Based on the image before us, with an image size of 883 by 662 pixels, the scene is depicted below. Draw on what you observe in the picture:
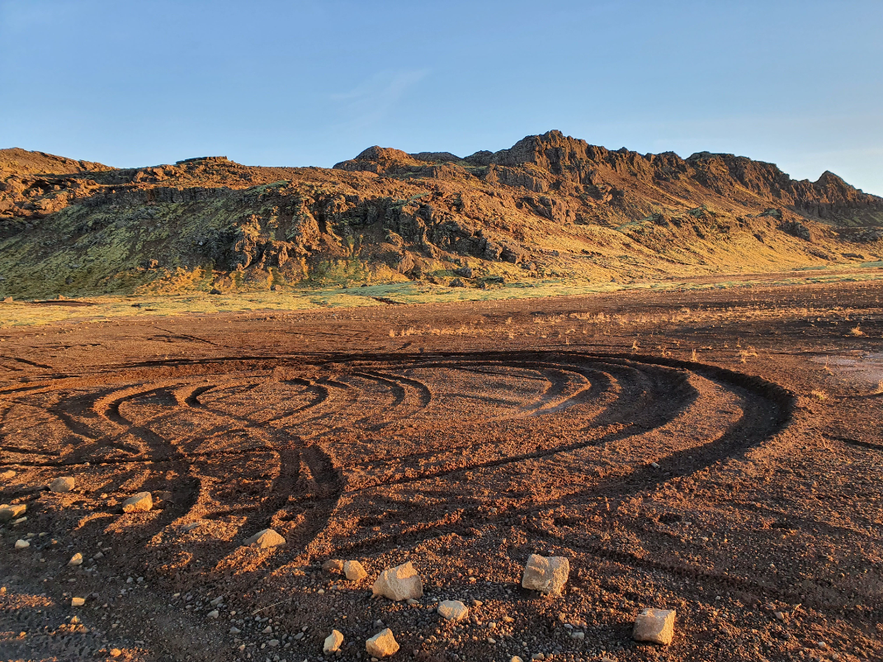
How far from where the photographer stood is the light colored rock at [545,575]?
11.6 feet

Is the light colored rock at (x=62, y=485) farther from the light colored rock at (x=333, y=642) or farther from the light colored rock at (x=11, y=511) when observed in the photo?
the light colored rock at (x=333, y=642)

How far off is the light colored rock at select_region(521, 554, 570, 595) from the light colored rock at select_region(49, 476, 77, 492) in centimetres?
540

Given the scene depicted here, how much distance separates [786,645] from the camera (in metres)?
3.00

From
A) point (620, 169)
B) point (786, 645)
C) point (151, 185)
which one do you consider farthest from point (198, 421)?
point (620, 169)

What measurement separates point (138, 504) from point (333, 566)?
104 inches

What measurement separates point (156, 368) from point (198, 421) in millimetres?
6912


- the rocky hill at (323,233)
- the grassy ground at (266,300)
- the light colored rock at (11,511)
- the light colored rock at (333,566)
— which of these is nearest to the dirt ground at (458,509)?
the light colored rock at (333,566)

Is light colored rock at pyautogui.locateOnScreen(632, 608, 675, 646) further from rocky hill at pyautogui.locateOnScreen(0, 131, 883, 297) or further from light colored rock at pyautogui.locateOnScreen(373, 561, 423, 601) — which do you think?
rocky hill at pyautogui.locateOnScreen(0, 131, 883, 297)

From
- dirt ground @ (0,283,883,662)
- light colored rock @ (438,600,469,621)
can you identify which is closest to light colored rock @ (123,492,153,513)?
dirt ground @ (0,283,883,662)

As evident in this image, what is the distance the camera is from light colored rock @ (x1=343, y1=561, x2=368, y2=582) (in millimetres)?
3711

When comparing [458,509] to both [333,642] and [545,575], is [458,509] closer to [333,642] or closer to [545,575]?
[545,575]

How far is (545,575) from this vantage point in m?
3.56

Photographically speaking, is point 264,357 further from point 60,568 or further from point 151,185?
point 151,185

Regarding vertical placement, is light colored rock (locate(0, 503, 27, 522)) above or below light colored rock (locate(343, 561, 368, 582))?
below
